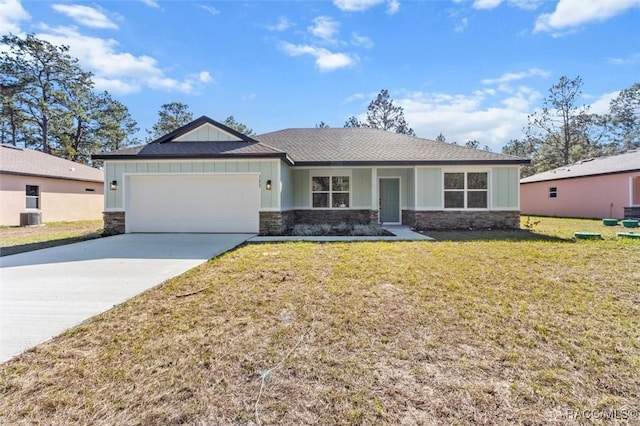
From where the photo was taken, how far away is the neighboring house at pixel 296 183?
10719mm

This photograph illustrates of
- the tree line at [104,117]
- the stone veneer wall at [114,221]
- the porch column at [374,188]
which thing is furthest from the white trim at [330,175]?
the tree line at [104,117]

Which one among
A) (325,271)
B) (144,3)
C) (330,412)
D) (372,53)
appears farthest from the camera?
(372,53)

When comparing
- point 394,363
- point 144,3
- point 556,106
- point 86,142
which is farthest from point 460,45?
point 86,142

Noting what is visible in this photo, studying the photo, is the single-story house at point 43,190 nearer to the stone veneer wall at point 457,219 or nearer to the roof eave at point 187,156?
the roof eave at point 187,156

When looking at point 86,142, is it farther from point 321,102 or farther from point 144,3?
point 144,3

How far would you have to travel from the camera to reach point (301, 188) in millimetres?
13547

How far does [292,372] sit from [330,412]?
554mm

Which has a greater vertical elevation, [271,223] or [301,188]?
[301,188]

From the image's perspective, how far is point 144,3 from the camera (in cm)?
889

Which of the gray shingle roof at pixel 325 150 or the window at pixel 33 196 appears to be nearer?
the gray shingle roof at pixel 325 150

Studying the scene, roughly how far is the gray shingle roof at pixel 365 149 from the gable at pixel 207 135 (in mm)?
2632

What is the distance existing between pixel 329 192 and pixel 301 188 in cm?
121

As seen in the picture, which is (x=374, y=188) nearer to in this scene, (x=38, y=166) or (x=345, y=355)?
(x=345, y=355)

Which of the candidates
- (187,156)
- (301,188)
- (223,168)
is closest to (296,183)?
(301,188)
